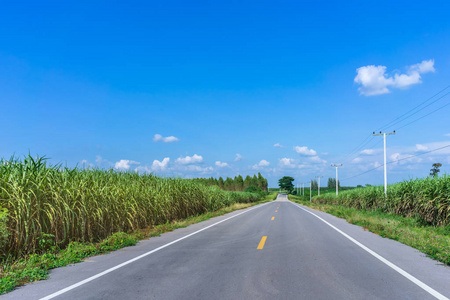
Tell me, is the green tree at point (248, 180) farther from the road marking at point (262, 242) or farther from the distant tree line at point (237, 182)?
the road marking at point (262, 242)

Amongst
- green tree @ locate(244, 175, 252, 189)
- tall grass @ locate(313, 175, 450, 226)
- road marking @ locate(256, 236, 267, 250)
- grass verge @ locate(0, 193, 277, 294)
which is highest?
green tree @ locate(244, 175, 252, 189)

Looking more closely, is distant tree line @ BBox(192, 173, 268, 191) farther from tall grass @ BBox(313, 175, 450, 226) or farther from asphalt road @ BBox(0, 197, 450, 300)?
asphalt road @ BBox(0, 197, 450, 300)

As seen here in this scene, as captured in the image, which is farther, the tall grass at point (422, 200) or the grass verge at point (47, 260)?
the tall grass at point (422, 200)

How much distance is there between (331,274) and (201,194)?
17.1 metres

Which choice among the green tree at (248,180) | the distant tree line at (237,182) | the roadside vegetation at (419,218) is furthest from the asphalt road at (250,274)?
the green tree at (248,180)

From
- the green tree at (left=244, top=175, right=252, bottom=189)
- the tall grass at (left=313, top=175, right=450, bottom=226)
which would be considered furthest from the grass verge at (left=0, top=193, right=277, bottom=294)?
the green tree at (left=244, top=175, right=252, bottom=189)

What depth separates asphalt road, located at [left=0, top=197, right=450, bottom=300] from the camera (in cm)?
493

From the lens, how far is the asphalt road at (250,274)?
493cm

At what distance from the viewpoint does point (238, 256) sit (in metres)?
7.78

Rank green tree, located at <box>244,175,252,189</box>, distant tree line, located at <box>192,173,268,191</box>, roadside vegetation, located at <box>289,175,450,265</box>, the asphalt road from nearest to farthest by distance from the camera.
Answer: the asphalt road, roadside vegetation, located at <box>289,175,450,265</box>, distant tree line, located at <box>192,173,268,191</box>, green tree, located at <box>244,175,252,189</box>

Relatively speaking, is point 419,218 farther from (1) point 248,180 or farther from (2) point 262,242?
(1) point 248,180

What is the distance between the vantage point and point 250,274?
6023 millimetres

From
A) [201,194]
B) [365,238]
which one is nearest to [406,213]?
[365,238]

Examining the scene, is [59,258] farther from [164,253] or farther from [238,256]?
[238,256]
